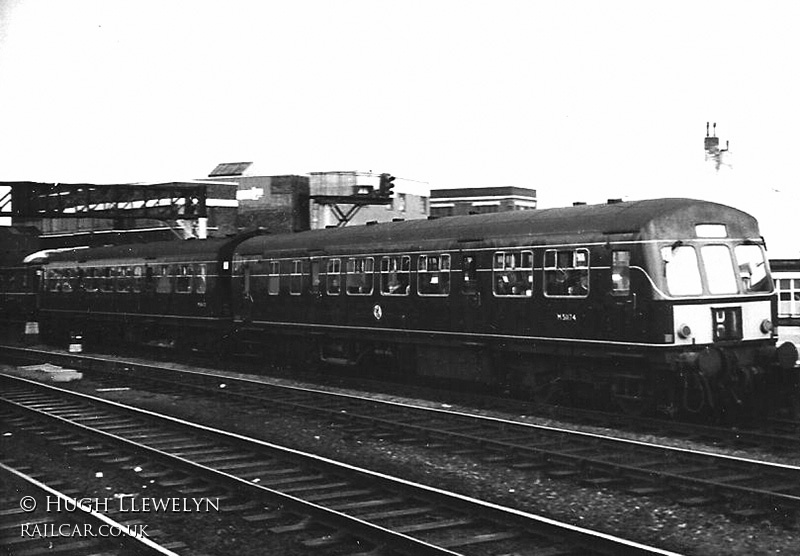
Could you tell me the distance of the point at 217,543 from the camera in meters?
7.93

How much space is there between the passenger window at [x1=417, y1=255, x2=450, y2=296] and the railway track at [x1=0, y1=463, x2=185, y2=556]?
29.4 ft

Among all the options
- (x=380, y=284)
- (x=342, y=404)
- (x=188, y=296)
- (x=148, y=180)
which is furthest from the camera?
(x=148, y=180)

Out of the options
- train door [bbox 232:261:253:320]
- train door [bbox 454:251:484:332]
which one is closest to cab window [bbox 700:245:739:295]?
train door [bbox 454:251:484:332]

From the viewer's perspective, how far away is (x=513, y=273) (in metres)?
15.6

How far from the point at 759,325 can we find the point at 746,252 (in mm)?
1140

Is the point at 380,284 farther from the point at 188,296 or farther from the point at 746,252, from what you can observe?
the point at 188,296

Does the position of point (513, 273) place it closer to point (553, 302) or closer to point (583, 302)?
point (553, 302)

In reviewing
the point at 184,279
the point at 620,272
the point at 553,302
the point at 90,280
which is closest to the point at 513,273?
the point at 553,302

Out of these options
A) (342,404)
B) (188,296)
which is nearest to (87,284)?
(188,296)

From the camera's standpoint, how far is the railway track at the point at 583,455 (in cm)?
924

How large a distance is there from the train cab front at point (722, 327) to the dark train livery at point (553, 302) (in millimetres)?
24

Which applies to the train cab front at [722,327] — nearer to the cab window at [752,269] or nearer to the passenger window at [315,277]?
the cab window at [752,269]

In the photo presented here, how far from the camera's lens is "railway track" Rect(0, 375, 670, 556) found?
7578 millimetres

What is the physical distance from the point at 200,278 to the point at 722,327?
15334mm
